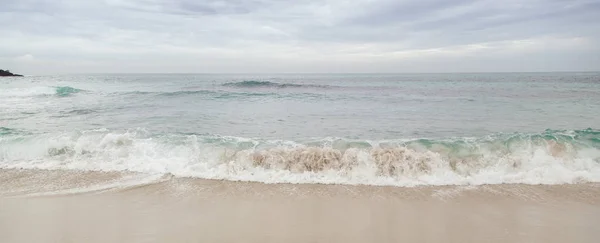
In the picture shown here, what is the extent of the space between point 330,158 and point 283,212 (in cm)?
213

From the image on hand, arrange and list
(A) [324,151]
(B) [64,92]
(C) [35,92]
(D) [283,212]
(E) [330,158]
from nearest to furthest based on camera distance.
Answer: (D) [283,212] < (E) [330,158] < (A) [324,151] < (C) [35,92] < (B) [64,92]

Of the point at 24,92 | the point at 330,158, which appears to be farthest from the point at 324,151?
the point at 24,92

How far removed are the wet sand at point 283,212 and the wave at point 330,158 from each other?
0.42 meters

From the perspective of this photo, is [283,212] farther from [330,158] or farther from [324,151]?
[324,151]

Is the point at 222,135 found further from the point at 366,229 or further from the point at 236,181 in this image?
the point at 366,229

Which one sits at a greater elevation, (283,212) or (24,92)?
(24,92)

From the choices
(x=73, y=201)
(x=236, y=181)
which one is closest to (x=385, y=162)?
(x=236, y=181)

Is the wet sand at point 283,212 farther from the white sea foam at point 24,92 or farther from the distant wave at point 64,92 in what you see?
the white sea foam at point 24,92

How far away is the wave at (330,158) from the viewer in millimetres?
5473

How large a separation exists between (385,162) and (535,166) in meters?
2.57

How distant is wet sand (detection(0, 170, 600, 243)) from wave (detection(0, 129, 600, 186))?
0.42 metres

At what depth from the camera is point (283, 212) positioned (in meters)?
4.09

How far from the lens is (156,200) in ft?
14.8

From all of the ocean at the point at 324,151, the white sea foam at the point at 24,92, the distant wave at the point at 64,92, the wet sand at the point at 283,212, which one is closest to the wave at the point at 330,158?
the ocean at the point at 324,151
